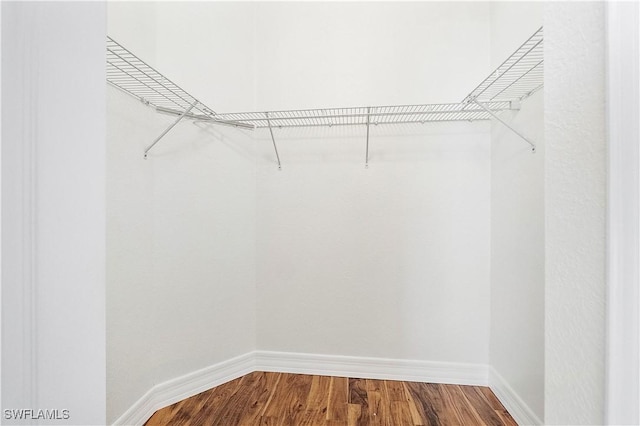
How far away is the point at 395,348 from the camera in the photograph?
1697 mm

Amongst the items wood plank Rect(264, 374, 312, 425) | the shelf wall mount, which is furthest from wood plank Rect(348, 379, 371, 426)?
the shelf wall mount

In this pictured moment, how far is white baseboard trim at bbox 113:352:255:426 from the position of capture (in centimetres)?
129

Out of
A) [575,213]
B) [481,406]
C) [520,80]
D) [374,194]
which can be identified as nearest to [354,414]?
[481,406]

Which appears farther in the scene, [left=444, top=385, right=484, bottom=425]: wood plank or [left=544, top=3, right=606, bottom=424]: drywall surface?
[left=444, top=385, right=484, bottom=425]: wood plank

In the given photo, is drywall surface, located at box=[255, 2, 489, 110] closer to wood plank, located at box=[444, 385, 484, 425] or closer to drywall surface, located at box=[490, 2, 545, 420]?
drywall surface, located at box=[490, 2, 545, 420]

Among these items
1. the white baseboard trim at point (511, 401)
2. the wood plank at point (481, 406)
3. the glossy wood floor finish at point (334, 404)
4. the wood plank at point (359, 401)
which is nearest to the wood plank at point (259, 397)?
the glossy wood floor finish at point (334, 404)

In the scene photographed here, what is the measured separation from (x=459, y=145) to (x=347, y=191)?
71 centimetres

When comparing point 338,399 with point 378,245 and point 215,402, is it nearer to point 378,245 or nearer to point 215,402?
point 215,402

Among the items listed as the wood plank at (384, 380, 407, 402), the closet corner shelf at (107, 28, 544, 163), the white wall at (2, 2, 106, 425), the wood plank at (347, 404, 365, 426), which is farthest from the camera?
the wood plank at (384, 380, 407, 402)

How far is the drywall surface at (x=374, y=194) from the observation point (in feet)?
5.45

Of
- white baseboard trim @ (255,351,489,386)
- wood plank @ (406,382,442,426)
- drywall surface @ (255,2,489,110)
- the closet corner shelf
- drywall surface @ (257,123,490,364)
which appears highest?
drywall surface @ (255,2,489,110)

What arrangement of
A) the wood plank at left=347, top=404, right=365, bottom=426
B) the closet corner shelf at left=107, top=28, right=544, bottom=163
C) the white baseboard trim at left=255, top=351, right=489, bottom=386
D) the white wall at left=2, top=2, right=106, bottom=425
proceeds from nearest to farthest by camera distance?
the white wall at left=2, top=2, right=106, bottom=425
the closet corner shelf at left=107, top=28, right=544, bottom=163
the wood plank at left=347, top=404, right=365, bottom=426
the white baseboard trim at left=255, top=351, right=489, bottom=386

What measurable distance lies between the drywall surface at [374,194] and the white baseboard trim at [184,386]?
0.16 metres

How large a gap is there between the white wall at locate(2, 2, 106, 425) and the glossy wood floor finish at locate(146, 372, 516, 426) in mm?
1252
